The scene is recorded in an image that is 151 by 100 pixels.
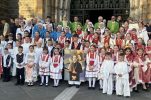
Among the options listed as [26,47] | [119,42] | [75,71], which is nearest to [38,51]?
[26,47]

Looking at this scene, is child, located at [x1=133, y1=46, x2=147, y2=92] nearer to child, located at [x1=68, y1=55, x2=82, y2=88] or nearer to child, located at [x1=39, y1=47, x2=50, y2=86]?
child, located at [x1=68, y1=55, x2=82, y2=88]

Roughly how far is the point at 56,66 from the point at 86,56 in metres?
1.03

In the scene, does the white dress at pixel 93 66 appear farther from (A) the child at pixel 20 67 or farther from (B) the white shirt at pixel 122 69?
(A) the child at pixel 20 67

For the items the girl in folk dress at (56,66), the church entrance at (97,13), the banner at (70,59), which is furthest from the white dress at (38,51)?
the church entrance at (97,13)

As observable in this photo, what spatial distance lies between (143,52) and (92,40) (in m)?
1.93

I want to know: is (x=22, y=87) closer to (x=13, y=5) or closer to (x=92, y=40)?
(x=92, y=40)

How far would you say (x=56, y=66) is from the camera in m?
12.1

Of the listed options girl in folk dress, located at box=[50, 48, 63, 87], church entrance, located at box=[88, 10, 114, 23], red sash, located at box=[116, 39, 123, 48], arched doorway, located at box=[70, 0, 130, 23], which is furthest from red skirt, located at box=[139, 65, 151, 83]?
church entrance, located at box=[88, 10, 114, 23]

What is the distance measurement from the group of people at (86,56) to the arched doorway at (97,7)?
3945 mm

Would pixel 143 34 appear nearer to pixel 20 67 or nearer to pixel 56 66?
pixel 56 66

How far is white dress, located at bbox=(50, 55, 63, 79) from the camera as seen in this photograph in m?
12.0

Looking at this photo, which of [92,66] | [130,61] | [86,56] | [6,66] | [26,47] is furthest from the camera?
[26,47]

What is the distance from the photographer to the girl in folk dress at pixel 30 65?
12078 mm

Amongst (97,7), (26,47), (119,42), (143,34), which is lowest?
(26,47)
